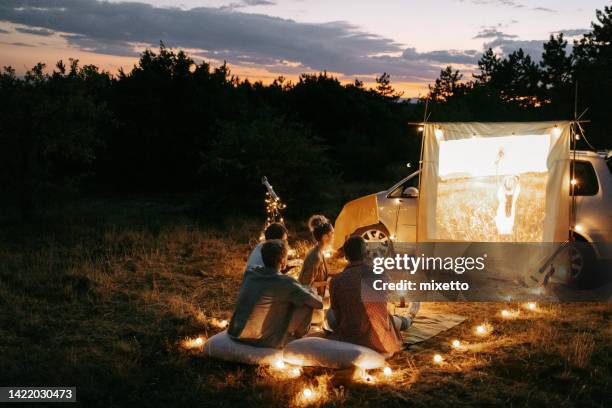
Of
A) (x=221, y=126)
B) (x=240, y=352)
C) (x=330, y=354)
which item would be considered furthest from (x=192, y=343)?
(x=221, y=126)

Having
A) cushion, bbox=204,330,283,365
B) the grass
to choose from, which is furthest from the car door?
cushion, bbox=204,330,283,365

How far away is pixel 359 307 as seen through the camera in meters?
5.13

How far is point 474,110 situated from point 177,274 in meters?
23.7

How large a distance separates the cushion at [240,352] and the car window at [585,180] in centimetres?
531

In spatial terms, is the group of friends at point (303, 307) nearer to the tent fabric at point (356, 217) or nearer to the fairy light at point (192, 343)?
the fairy light at point (192, 343)

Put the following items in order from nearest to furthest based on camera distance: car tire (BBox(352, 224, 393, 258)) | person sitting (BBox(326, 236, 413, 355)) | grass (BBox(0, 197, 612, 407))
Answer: grass (BBox(0, 197, 612, 407))
person sitting (BBox(326, 236, 413, 355))
car tire (BBox(352, 224, 393, 258))

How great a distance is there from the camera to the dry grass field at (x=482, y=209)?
7777mm

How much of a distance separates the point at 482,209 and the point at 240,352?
4.27 m

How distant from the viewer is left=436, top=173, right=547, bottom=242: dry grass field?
25.5ft

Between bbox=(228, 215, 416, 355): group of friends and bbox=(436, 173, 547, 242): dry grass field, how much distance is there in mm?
3059

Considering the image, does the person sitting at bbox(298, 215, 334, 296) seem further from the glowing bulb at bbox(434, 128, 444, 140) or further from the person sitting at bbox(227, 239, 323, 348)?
the glowing bulb at bbox(434, 128, 444, 140)

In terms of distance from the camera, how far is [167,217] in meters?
15.6

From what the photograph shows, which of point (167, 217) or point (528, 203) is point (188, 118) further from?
point (528, 203)

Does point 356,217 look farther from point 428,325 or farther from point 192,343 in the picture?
point 192,343
